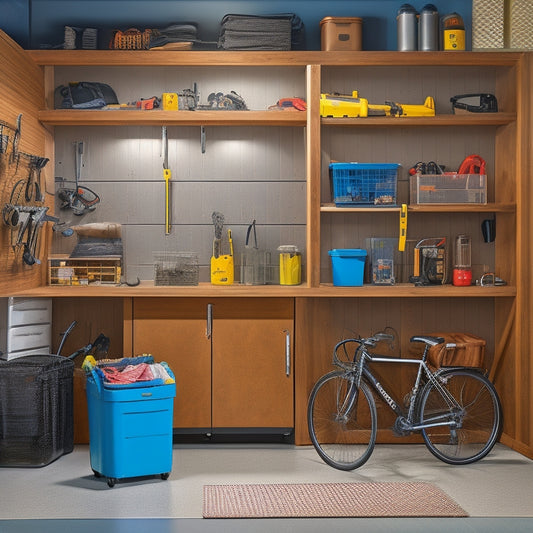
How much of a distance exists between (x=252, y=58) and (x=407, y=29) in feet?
→ 3.86

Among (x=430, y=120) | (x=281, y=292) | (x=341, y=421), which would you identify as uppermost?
(x=430, y=120)

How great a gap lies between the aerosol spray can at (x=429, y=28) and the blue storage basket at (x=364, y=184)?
938mm

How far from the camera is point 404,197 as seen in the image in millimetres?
6094

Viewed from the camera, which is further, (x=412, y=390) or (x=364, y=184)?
(x=364, y=184)

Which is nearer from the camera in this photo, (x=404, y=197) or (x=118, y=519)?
(x=118, y=519)

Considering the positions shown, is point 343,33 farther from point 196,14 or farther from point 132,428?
point 132,428

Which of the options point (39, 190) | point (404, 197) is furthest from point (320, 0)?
point (39, 190)

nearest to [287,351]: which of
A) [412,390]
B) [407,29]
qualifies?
[412,390]

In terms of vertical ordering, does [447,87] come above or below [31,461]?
above

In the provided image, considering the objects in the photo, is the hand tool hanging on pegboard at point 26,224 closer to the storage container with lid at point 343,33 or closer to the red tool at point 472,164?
the storage container with lid at point 343,33

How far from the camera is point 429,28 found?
5.83m

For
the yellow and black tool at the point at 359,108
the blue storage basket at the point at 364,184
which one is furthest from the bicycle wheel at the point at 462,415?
the yellow and black tool at the point at 359,108

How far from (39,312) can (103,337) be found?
20.6 inches

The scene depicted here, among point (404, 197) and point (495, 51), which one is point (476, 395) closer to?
point (404, 197)
